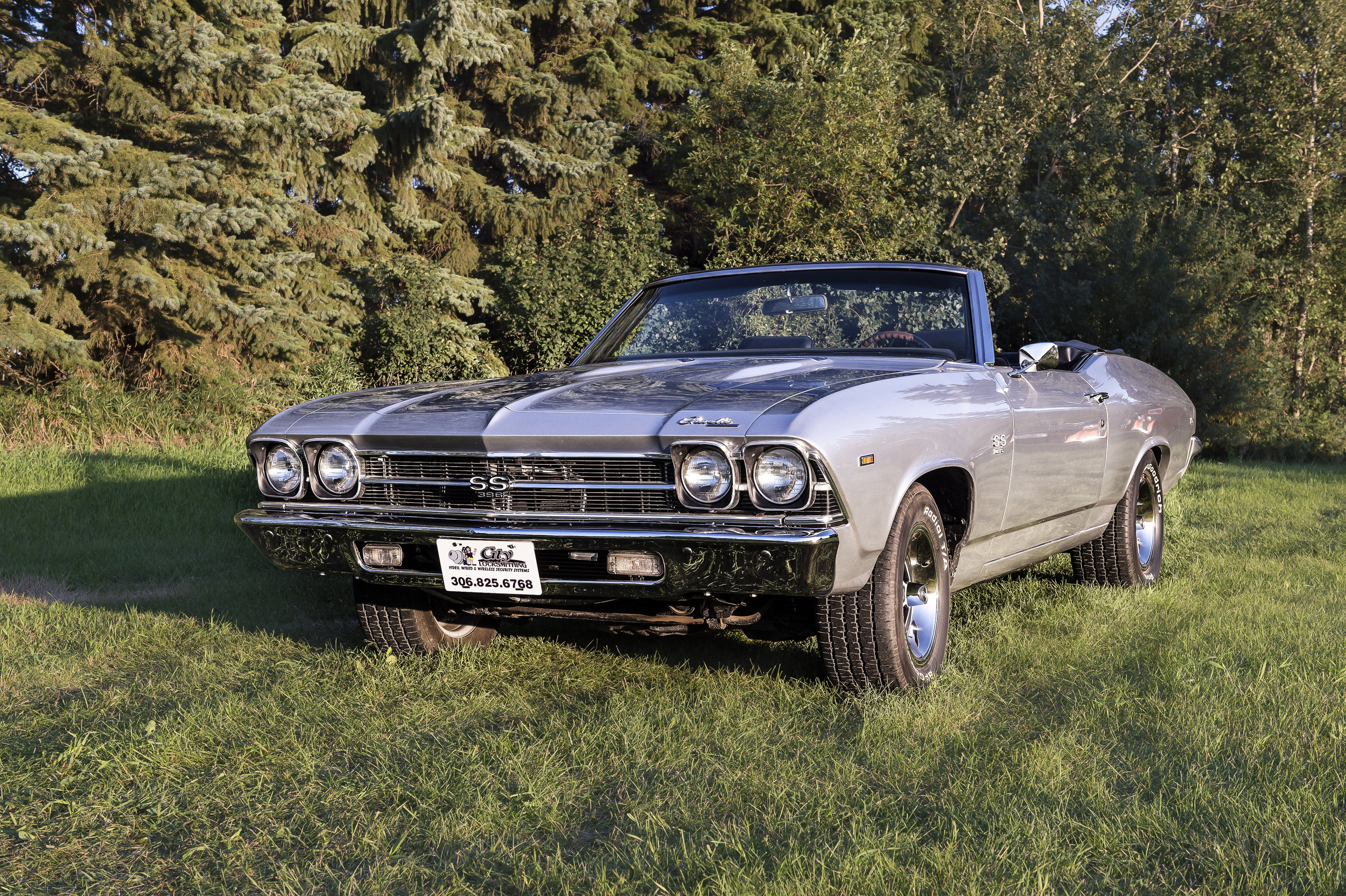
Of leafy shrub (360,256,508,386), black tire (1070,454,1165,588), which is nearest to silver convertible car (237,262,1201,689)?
black tire (1070,454,1165,588)

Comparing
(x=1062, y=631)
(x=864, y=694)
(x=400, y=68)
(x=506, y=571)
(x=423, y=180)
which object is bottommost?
(x=1062, y=631)

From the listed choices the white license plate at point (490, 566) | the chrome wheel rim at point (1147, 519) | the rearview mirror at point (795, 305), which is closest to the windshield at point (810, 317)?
the rearview mirror at point (795, 305)

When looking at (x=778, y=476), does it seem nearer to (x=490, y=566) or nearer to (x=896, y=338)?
(x=490, y=566)

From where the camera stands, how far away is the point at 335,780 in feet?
9.96

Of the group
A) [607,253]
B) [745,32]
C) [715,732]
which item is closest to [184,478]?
[715,732]

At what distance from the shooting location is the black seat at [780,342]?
462 centimetres

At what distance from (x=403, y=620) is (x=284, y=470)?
74cm

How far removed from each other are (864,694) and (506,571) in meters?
1.23

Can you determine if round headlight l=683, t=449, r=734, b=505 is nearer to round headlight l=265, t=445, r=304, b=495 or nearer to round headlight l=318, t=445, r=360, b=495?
round headlight l=318, t=445, r=360, b=495

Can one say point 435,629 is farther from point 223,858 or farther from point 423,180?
point 423,180

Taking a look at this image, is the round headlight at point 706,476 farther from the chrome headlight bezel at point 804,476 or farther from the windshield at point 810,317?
the windshield at point 810,317

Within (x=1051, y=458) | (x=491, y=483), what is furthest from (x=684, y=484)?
(x=1051, y=458)

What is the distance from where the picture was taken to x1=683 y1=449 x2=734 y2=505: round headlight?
10.6ft

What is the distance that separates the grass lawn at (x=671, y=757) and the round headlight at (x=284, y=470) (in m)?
0.70
